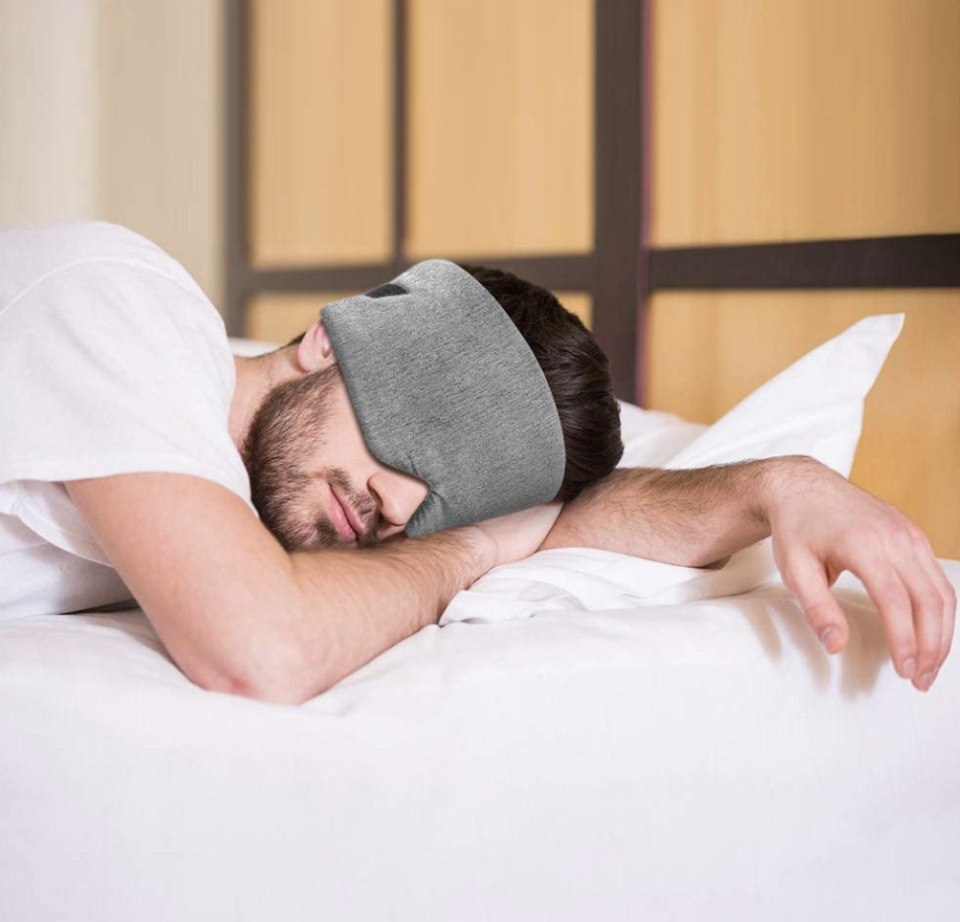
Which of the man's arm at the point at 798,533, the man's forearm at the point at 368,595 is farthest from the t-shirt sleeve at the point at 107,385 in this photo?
the man's arm at the point at 798,533

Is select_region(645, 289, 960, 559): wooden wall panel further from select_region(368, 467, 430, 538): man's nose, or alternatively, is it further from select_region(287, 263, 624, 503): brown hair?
select_region(368, 467, 430, 538): man's nose

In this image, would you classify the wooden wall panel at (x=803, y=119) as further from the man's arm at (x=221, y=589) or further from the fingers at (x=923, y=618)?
the man's arm at (x=221, y=589)

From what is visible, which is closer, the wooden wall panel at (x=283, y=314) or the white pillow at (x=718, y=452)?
the white pillow at (x=718, y=452)

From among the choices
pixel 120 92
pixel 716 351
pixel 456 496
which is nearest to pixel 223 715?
pixel 456 496

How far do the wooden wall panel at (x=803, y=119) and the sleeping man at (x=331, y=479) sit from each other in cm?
72

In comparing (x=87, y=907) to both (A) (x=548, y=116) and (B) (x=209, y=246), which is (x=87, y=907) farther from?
(B) (x=209, y=246)

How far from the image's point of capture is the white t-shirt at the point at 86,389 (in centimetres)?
103

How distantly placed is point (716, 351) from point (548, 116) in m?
0.78

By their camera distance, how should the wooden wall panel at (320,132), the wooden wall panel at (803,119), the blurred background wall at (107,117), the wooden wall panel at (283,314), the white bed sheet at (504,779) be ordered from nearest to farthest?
1. the white bed sheet at (504,779)
2. the wooden wall panel at (803,119)
3. the wooden wall panel at (320,132)
4. the wooden wall panel at (283,314)
5. the blurred background wall at (107,117)

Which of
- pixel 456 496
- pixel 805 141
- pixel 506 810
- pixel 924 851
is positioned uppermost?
pixel 805 141

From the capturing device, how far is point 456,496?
4.39ft

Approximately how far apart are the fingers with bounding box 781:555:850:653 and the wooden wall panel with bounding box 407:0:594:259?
153 centimetres

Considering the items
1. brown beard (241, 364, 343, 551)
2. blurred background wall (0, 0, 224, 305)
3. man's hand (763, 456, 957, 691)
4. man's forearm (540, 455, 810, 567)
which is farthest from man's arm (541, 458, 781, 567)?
blurred background wall (0, 0, 224, 305)

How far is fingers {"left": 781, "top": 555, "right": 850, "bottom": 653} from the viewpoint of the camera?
970mm
